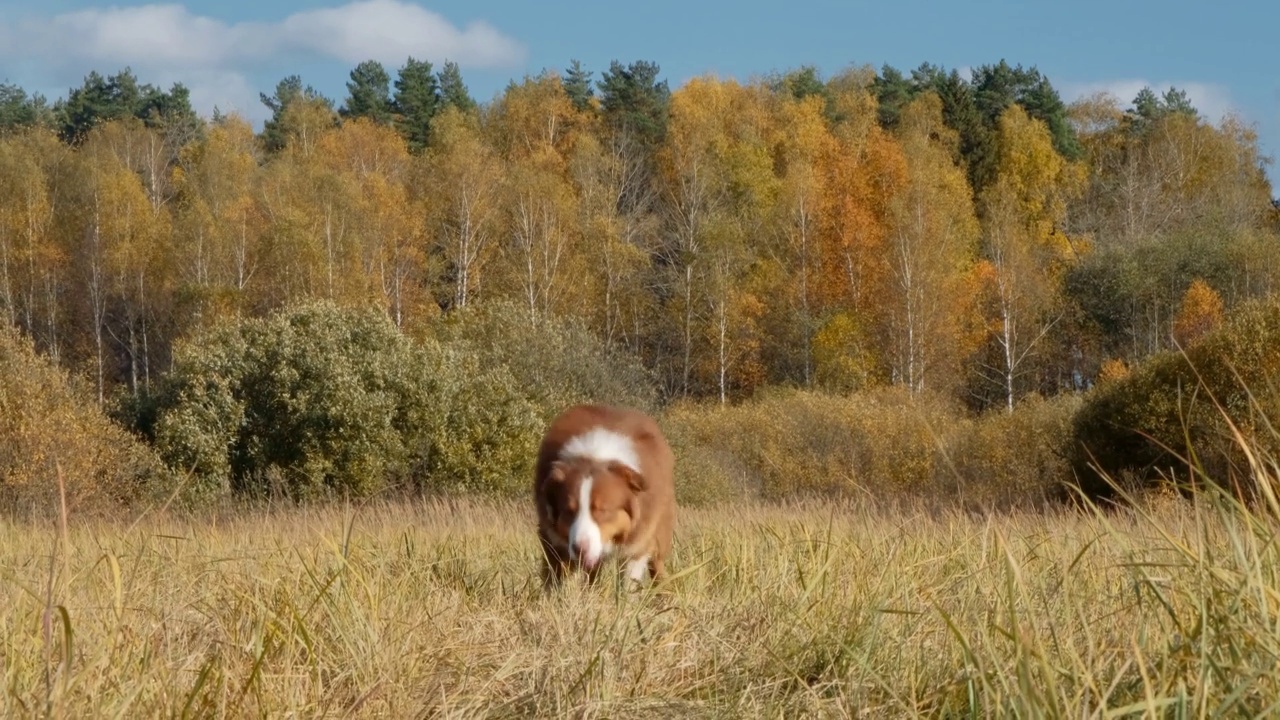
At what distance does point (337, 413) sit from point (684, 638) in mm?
24240

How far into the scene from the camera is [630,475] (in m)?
5.38

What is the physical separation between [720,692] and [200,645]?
53.6 inches

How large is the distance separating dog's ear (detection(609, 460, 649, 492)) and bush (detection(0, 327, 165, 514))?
700 inches

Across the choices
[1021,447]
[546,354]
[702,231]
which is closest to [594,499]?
[1021,447]

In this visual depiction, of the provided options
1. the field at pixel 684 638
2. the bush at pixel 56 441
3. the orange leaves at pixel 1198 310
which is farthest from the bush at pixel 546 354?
the field at pixel 684 638

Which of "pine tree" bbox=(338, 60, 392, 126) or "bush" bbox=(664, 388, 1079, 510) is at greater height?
"pine tree" bbox=(338, 60, 392, 126)

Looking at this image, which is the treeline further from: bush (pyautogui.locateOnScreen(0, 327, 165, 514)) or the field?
the field

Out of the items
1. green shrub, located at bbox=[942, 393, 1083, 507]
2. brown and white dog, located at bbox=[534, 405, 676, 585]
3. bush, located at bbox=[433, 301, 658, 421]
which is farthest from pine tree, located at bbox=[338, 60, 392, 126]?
brown and white dog, located at bbox=[534, 405, 676, 585]

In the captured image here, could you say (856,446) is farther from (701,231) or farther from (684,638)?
(684,638)

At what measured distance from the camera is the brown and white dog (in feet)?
17.3

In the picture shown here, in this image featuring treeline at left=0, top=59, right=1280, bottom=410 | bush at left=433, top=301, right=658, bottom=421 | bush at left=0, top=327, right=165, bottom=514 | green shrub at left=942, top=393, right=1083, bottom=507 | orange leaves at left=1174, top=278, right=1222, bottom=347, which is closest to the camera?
bush at left=0, top=327, right=165, bottom=514

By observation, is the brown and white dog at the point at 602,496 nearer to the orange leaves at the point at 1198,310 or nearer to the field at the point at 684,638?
the field at the point at 684,638

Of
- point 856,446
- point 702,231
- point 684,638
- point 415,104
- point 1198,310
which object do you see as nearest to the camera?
point 684,638

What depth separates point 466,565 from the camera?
5.36 meters
